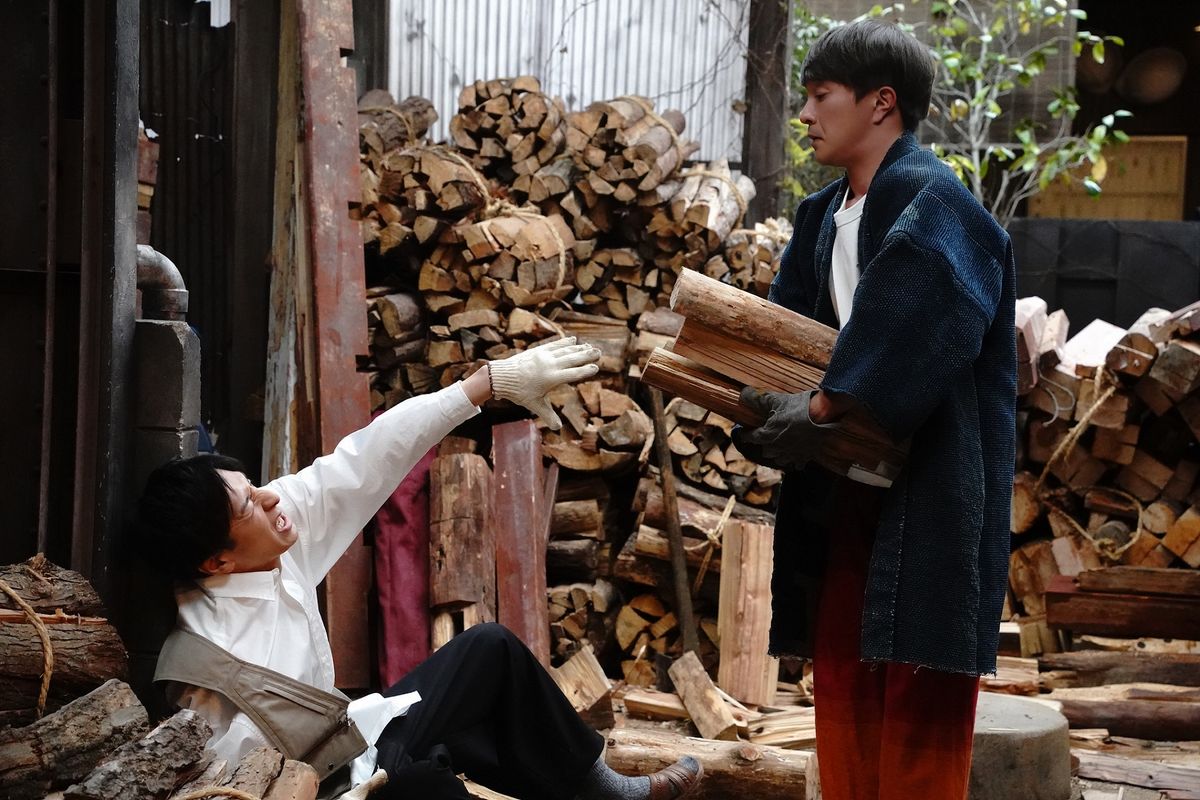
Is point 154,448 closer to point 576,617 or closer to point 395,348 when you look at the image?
point 395,348

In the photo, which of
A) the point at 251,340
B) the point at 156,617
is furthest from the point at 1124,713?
the point at 251,340

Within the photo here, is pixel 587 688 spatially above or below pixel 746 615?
below

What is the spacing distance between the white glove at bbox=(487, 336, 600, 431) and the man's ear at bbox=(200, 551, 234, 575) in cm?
80

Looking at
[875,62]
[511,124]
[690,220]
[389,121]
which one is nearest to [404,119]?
[389,121]

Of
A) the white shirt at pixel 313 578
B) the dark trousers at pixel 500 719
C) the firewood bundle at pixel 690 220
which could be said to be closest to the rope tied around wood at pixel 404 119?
the firewood bundle at pixel 690 220

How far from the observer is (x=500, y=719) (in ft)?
10.5

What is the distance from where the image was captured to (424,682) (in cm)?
314

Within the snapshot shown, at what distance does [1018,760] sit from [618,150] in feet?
10.7

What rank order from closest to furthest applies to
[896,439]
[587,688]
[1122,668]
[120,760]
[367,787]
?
[120,760] → [896,439] → [367,787] → [587,688] → [1122,668]

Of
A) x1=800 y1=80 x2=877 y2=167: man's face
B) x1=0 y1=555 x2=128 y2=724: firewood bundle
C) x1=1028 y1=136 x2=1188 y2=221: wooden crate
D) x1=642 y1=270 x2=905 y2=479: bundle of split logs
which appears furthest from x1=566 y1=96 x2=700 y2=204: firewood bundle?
x1=1028 y1=136 x2=1188 y2=221: wooden crate

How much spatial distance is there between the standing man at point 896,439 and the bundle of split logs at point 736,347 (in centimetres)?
7

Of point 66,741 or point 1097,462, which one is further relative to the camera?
point 1097,462

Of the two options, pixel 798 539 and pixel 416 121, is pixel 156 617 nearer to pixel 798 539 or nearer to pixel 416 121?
pixel 798 539

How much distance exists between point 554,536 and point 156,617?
100 inches
